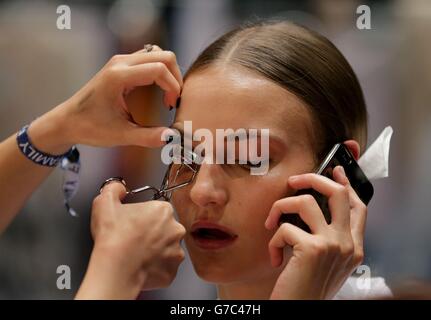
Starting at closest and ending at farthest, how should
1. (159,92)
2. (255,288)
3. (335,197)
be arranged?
(335,197) < (255,288) < (159,92)

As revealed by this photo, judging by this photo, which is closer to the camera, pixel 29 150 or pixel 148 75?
pixel 148 75

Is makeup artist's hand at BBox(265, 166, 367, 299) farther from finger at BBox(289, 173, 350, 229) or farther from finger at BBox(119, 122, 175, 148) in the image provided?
finger at BBox(119, 122, 175, 148)

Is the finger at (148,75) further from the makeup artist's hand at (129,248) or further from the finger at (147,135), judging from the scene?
the makeup artist's hand at (129,248)

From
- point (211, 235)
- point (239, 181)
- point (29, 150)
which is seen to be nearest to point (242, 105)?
point (239, 181)

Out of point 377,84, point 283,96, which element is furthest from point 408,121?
point 283,96

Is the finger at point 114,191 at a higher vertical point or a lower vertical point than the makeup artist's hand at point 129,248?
higher

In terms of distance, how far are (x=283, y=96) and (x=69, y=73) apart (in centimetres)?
A: 69

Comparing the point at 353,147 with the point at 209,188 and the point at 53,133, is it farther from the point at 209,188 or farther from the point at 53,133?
the point at 53,133

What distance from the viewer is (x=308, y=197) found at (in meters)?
0.94

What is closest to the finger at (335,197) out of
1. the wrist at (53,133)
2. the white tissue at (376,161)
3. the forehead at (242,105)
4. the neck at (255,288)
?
the forehead at (242,105)

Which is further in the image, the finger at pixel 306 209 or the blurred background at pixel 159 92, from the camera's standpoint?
the blurred background at pixel 159 92

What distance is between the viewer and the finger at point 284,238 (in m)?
0.90

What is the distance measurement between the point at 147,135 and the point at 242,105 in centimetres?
17

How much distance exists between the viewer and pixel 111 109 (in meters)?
1.13
